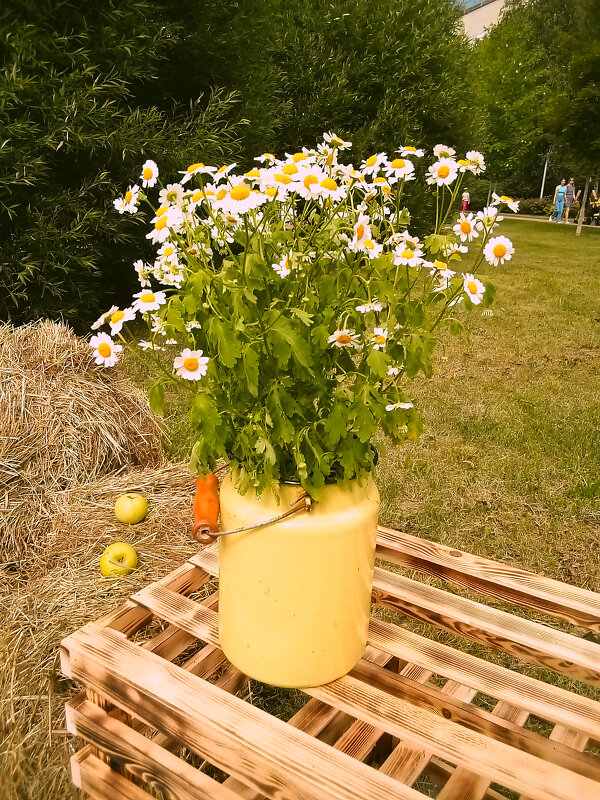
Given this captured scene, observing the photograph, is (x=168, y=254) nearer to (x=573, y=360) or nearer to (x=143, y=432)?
(x=143, y=432)

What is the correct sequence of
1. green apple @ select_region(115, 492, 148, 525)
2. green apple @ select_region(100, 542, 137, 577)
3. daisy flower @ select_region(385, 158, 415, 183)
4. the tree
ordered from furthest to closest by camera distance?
the tree, green apple @ select_region(115, 492, 148, 525), green apple @ select_region(100, 542, 137, 577), daisy flower @ select_region(385, 158, 415, 183)

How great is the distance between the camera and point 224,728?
987mm

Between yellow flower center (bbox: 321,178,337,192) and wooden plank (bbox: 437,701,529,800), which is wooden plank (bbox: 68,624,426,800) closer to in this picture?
wooden plank (bbox: 437,701,529,800)

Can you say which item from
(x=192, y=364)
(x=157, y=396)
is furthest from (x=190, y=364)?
(x=157, y=396)

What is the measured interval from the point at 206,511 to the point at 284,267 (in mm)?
507

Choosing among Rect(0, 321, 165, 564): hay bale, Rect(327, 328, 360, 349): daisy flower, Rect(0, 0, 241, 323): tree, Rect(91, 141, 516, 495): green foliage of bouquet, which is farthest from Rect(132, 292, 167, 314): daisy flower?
Rect(0, 0, 241, 323): tree

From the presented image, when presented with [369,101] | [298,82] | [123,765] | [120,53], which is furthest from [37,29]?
[369,101]

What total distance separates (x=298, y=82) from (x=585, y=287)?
443cm

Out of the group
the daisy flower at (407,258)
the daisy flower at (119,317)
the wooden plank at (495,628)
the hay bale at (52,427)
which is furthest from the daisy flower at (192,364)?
the hay bale at (52,427)

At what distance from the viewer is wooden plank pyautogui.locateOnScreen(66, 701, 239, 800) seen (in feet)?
3.32

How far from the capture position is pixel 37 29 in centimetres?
410

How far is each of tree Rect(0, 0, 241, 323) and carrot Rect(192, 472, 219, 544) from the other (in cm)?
344

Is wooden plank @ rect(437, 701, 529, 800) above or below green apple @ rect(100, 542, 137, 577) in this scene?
above

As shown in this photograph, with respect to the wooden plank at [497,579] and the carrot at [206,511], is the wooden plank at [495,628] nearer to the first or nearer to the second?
the wooden plank at [497,579]
